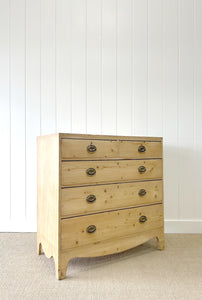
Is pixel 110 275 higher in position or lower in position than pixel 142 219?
lower

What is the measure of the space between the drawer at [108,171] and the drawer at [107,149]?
0.13ft

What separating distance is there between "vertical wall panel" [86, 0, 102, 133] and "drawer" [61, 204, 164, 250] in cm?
85

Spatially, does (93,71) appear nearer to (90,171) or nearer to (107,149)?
(107,149)

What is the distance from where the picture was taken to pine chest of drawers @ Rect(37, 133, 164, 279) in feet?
4.68

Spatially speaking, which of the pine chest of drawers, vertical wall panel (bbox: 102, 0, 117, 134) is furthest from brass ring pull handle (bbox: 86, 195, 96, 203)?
vertical wall panel (bbox: 102, 0, 117, 134)

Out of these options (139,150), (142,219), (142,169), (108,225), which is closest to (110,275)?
(108,225)

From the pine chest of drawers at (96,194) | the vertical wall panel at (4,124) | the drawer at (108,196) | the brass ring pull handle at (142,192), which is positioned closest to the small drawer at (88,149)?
the pine chest of drawers at (96,194)

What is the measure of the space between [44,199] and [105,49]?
1461mm

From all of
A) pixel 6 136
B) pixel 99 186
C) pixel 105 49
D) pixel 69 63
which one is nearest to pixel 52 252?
pixel 99 186

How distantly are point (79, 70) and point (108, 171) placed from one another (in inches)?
42.6

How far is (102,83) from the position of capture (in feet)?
7.14

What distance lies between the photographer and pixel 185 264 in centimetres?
157

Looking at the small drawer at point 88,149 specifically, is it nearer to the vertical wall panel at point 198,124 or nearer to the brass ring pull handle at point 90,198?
the brass ring pull handle at point 90,198

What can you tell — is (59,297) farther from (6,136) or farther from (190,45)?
(190,45)
